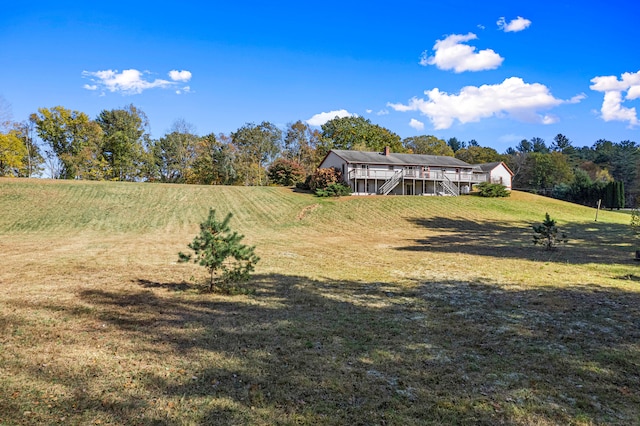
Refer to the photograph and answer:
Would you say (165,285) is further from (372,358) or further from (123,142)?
(123,142)

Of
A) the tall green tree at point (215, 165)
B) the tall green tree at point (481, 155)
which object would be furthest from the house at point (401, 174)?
the tall green tree at point (481, 155)

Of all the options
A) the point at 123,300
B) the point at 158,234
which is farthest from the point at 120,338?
the point at 158,234

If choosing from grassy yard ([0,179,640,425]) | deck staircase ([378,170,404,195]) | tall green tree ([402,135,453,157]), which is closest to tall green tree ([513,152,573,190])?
tall green tree ([402,135,453,157])

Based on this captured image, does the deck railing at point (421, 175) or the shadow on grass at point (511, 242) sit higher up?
the deck railing at point (421, 175)

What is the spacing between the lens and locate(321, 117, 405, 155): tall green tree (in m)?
63.2

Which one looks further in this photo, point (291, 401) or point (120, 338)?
point (120, 338)

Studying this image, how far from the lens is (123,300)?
8.26m

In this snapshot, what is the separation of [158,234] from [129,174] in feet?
134

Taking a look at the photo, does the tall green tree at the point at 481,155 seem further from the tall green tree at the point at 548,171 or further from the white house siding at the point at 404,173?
the white house siding at the point at 404,173

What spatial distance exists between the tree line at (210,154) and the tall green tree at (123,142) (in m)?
0.15

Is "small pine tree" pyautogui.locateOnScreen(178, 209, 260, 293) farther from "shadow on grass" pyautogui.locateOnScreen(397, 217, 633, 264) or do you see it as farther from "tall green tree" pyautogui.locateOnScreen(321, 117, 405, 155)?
"tall green tree" pyautogui.locateOnScreen(321, 117, 405, 155)

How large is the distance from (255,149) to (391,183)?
31.5m

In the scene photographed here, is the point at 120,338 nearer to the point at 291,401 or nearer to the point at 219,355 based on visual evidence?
the point at 219,355

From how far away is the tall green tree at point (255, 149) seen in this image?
2542 inches
